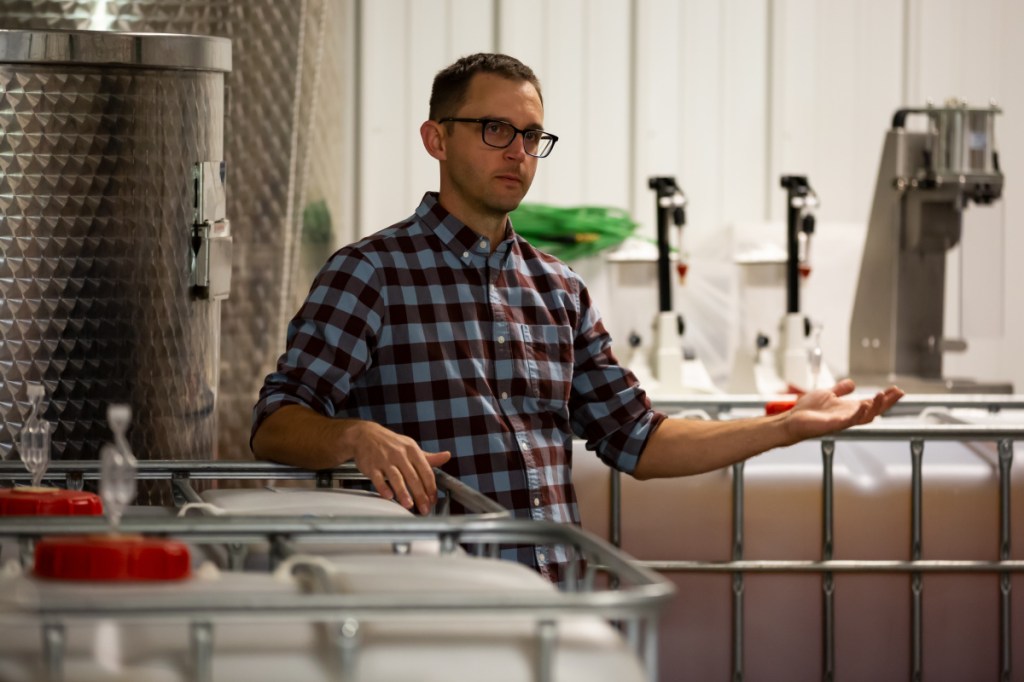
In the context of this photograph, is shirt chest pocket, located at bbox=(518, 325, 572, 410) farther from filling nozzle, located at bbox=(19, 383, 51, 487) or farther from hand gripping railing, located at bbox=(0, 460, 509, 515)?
filling nozzle, located at bbox=(19, 383, 51, 487)

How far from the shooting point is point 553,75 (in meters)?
5.45

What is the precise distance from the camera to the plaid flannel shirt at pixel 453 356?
1.98m

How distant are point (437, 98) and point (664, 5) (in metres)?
3.49

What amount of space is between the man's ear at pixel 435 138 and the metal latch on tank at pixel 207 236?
1.04 ft

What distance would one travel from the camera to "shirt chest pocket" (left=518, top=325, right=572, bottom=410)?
6.72ft

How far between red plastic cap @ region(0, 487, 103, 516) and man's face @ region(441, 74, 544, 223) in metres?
0.87

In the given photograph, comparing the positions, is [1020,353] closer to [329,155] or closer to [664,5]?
[664,5]

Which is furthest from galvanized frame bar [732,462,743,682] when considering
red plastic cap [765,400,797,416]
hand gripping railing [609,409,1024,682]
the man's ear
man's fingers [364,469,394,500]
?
man's fingers [364,469,394,500]

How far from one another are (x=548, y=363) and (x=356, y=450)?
0.47 m

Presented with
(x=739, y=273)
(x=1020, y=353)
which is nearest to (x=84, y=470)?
(x=739, y=273)

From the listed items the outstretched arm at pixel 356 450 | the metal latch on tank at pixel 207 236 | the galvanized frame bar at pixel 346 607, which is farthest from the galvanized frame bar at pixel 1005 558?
the galvanized frame bar at pixel 346 607

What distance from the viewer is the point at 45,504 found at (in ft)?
4.25

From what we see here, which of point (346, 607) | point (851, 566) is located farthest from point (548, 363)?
point (346, 607)

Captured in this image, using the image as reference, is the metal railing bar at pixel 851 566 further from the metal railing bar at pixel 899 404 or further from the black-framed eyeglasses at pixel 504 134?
the black-framed eyeglasses at pixel 504 134
